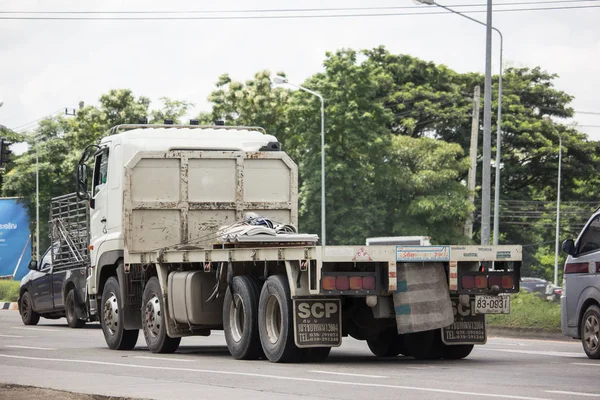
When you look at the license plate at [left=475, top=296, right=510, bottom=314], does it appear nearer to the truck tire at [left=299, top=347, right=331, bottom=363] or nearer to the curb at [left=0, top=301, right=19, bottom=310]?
the truck tire at [left=299, top=347, right=331, bottom=363]

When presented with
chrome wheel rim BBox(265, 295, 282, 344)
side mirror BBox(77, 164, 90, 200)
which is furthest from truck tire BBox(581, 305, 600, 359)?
side mirror BBox(77, 164, 90, 200)

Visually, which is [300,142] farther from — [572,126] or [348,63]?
[572,126]

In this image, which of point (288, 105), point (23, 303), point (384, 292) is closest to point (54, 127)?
point (288, 105)

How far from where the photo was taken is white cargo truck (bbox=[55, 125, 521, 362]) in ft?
47.7

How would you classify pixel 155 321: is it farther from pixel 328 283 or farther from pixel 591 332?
pixel 591 332

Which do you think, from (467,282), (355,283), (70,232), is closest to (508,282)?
(467,282)

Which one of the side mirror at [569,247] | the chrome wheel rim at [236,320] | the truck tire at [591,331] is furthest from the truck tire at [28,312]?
the truck tire at [591,331]

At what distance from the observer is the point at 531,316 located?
951 inches

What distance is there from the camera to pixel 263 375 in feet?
43.6

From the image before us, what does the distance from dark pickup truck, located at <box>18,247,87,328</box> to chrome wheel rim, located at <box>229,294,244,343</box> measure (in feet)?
27.3

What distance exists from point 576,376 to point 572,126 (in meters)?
51.4

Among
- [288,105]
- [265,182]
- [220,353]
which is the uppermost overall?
[288,105]

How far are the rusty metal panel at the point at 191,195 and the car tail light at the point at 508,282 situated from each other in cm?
432

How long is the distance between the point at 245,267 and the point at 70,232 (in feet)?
26.4
